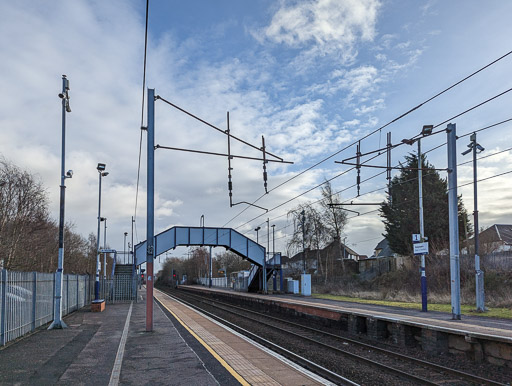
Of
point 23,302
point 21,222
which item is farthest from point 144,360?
point 21,222

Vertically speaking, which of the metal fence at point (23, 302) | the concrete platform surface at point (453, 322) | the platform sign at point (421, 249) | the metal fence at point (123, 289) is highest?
the platform sign at point (421, 249)

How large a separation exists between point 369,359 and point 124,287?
89.8 ft

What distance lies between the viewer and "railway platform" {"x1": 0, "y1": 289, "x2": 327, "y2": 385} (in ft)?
27.9

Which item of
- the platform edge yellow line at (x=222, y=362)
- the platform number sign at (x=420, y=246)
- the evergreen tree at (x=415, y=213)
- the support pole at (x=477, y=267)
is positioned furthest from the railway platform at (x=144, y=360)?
the evergreen tree at (x=415, y=213)

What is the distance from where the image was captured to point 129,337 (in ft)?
46.8

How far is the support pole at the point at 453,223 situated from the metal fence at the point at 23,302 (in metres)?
14.6

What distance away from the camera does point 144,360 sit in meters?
10.5

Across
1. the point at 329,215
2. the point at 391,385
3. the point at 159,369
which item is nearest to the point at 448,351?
the point at 391,385

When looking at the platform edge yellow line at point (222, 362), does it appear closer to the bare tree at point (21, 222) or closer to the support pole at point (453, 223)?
the support pole at point (453, 223)

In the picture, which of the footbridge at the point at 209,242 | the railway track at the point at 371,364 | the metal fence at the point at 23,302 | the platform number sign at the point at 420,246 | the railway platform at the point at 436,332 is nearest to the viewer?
the railway track at the point at 371,364

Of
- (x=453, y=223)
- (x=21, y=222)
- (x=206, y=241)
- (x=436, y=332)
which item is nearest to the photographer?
(x=436, y=332)

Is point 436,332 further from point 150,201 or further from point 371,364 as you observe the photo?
point 150,201

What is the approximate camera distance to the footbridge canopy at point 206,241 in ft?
135

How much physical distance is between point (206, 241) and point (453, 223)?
28.2m
